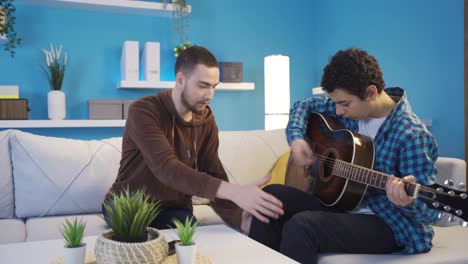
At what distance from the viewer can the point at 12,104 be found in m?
3.08

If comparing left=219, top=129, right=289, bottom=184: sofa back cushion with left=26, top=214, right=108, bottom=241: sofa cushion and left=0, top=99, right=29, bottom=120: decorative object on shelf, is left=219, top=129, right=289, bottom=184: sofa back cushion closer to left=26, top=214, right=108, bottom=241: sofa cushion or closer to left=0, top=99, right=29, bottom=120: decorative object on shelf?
left=26, top=214, right=108, bottom=241: sofa cushion

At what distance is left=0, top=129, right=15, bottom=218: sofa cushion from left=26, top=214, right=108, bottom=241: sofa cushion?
0.38 feet

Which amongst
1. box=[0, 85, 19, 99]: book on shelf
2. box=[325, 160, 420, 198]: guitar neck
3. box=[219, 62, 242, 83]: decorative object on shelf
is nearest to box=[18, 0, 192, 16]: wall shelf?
box=[219, 62, 242, 83]: decorative object on shelf

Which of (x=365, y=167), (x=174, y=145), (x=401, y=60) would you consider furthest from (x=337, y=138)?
(x=401, y=60)

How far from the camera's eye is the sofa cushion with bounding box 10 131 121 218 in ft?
7.28

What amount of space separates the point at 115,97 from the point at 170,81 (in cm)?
42

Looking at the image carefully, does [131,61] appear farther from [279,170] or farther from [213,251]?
[213,251]

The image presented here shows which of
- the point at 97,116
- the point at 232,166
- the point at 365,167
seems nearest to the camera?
the point at 365,167

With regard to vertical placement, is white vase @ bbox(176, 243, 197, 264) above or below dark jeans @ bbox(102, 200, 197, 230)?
above

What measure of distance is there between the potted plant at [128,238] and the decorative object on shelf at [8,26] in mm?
2464

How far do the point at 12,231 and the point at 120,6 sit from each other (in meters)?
1.89

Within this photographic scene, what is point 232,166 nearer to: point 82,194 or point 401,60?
point 82,194

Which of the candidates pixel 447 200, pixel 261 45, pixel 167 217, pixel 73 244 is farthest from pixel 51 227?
pixel 261 45

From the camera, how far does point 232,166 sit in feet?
8.56
